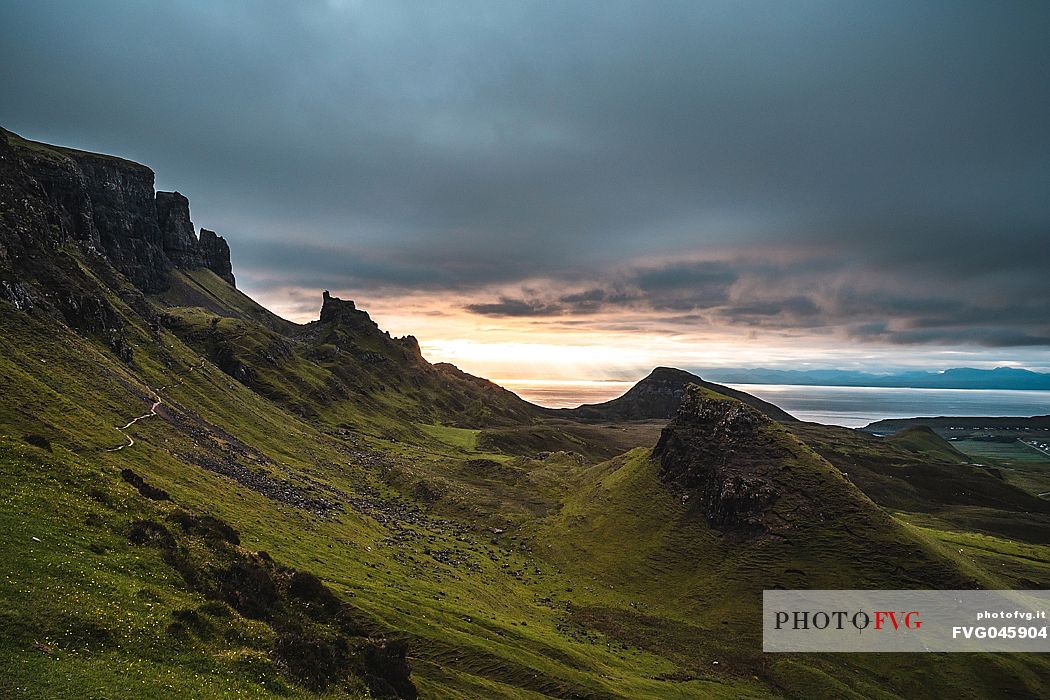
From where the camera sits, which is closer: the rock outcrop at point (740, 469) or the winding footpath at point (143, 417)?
the winding footpath at point (143, 417)

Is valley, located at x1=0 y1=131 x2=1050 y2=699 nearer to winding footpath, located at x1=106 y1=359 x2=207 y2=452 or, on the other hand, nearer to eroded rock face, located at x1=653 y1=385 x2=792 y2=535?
eroded rock face, located at x1=653 y1=385 x2=792 y2=535

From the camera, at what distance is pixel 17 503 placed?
104 feet

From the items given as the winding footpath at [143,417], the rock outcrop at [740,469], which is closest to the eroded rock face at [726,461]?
the rock outcrop at [740,469]

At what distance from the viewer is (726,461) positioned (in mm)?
113750

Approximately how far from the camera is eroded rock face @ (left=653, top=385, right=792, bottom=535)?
10394 centimetres

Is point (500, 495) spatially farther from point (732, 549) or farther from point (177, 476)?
point (177, 476)

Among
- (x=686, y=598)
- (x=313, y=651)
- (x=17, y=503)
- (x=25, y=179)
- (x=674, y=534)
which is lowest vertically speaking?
(x=686, y=598)

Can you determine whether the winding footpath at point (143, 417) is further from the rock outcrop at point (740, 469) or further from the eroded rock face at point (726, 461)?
the rock outcrop at point (740, 469)

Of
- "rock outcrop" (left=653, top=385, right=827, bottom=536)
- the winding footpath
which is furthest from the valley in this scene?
the winding footpath

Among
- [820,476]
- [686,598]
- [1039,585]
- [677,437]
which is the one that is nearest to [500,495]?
[677,437]

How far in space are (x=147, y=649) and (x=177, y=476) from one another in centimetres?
4825

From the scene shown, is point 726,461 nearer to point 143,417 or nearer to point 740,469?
point 740,469

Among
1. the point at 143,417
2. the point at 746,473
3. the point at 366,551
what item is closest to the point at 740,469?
the point at 746,473

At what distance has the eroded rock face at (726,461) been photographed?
10394 cm
